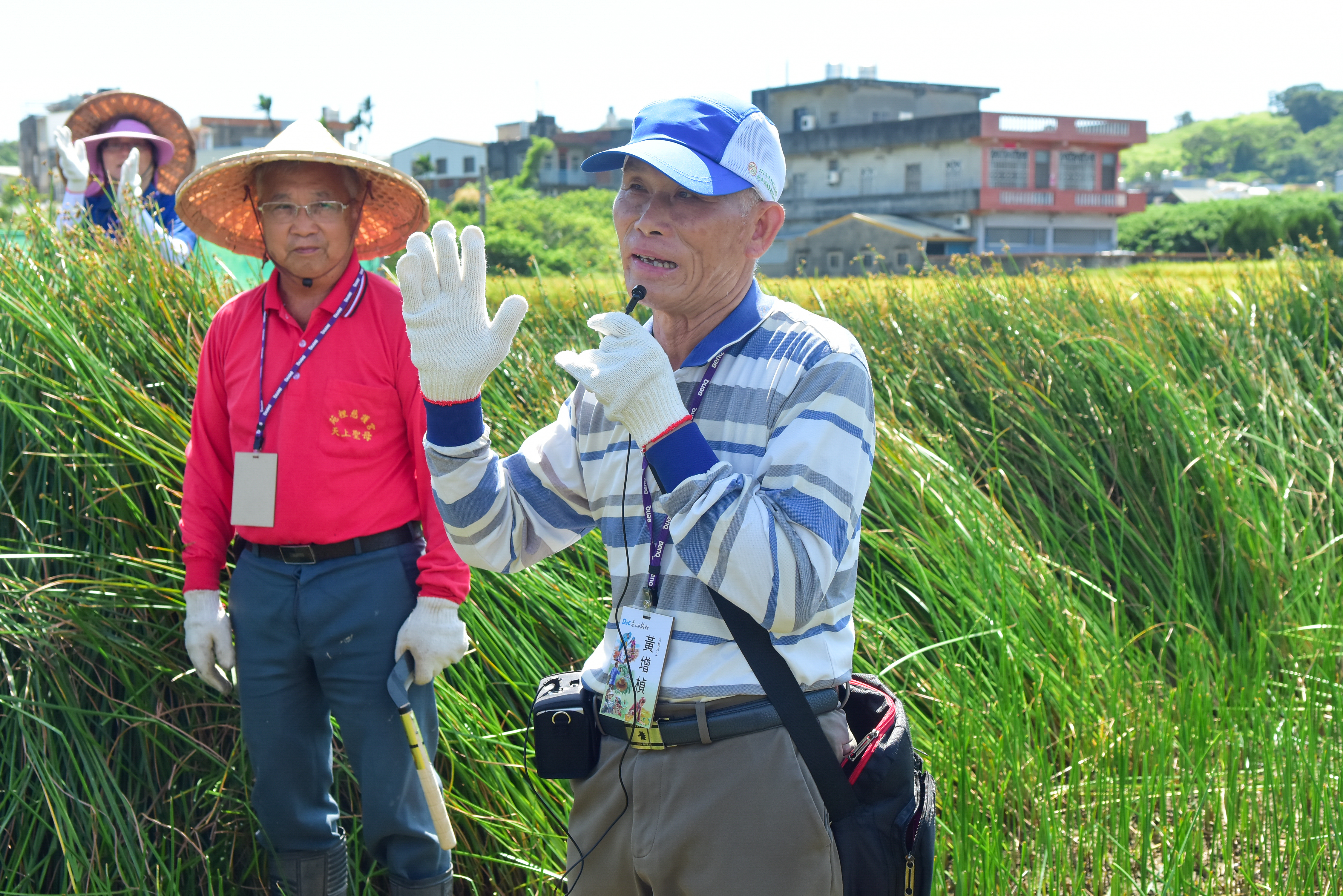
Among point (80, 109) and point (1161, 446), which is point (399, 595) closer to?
point (1161, 446)

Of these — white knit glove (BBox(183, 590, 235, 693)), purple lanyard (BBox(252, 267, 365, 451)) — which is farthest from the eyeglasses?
white knit glove (BBox(183, 590, 235, 693))

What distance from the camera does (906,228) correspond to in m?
45.3

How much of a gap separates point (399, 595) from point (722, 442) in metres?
1.17

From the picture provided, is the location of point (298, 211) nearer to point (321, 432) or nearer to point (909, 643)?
point (321, 432)

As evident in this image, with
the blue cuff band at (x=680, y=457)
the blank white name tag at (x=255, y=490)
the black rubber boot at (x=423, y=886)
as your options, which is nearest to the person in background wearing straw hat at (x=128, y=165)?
the blank white name tag at (x=255, y=490)

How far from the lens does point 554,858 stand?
8.54 feet

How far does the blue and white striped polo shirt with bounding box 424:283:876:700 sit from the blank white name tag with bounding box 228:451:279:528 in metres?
0.75

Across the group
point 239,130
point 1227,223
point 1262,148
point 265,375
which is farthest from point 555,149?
point 1262,148

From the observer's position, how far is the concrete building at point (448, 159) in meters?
66.1

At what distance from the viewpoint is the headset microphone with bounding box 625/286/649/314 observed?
1594 mm

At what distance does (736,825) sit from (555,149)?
67.5 metres

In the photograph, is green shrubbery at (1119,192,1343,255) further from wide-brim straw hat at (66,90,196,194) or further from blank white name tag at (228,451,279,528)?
blank white name tag at (228,451,279,528)

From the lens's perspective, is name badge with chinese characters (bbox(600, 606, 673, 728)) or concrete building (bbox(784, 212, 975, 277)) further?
concrete building (bbox(784, 212, 975, 277))

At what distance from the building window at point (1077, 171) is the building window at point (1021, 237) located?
270cm
